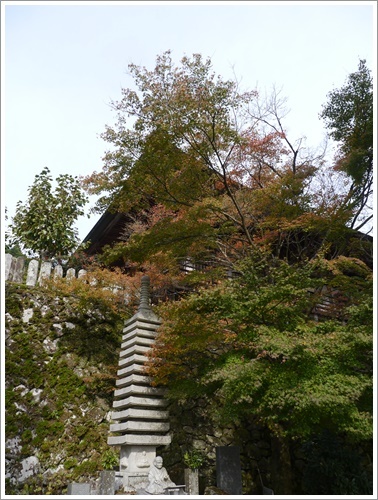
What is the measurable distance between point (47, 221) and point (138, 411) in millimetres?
10269

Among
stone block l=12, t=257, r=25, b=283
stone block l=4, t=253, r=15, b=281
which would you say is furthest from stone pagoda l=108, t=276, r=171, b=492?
stone block l=4, t=253, r=15, b=281

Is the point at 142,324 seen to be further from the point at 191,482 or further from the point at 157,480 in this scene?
the point at 191,482

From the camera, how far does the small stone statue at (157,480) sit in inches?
296

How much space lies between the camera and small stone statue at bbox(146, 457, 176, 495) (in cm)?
751

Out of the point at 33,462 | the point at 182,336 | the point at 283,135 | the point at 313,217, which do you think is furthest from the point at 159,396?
the point at 283,135

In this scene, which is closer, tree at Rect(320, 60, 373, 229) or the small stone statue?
the small stone statue

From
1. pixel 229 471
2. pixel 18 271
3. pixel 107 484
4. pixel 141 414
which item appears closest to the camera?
pixel 107 484

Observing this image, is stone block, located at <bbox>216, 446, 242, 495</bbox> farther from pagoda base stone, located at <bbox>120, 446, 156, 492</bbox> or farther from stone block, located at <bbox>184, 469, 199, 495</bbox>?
pagoda base stone, located at <bbox>120, 446, 156, 492</bbox>

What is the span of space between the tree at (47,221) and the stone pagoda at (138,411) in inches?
308

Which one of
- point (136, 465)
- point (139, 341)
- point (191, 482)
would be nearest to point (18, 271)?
point (139, 341)

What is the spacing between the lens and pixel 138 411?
28.3ft

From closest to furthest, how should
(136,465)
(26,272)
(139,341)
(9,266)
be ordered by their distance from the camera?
1. (136,465)
2. (139,341)
3. (9,266)
4. (26,272)

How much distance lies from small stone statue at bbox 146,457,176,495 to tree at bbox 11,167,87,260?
10.2 m

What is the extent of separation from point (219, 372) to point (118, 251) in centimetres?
503
